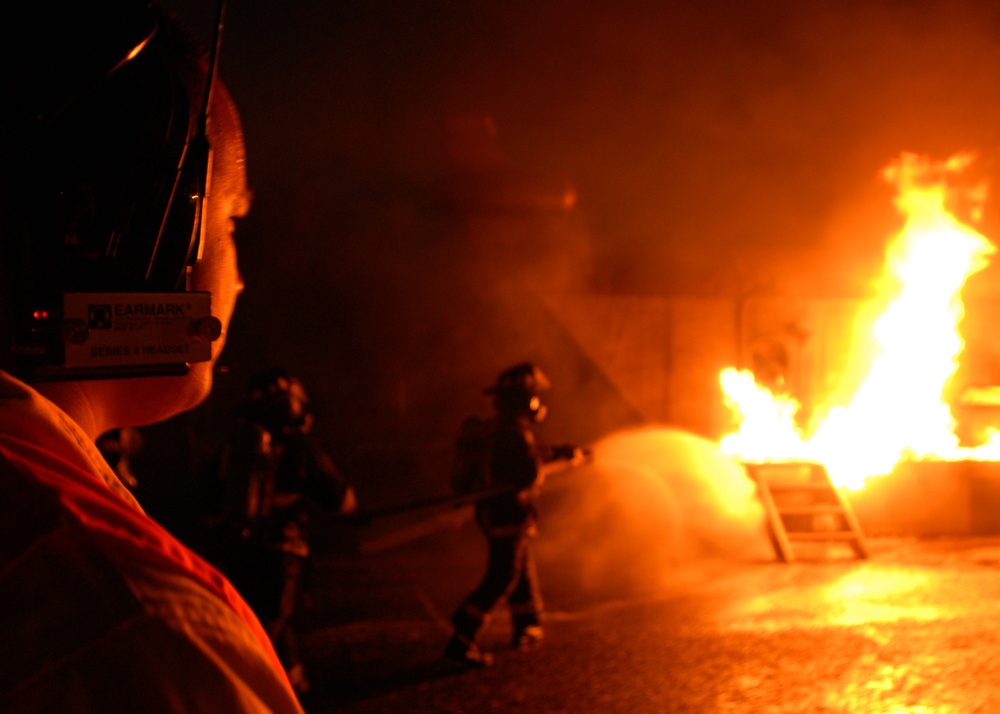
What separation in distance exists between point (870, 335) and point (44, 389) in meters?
11.3

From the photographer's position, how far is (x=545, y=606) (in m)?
6.47

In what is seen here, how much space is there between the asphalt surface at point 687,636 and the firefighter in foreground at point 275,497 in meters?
0.66

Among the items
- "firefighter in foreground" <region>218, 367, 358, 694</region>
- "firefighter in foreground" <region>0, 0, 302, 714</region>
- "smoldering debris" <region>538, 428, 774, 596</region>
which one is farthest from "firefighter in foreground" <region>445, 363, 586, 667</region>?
"firefighter in foreground" <region>0, 0, 302, 714</region>

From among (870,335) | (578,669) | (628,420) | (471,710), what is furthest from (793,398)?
(471,710)

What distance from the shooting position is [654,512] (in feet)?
28.7

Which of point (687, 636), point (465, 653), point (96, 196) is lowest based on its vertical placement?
point (687, 636)

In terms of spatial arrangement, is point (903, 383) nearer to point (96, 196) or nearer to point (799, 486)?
point (799, 486)

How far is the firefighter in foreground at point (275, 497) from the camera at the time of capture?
14.4 feet

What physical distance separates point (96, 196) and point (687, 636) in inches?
215

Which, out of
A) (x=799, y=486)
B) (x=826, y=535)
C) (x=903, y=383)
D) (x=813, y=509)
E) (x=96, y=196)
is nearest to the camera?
(x=96, y=196)

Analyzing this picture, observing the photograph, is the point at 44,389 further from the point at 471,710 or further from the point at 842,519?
the point at 842,519

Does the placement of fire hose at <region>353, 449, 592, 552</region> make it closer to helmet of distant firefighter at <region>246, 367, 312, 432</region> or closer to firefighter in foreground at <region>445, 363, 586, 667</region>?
firefighter in foreground at <region>445, 363, 586, 667</region>

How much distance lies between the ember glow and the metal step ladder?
36 cm

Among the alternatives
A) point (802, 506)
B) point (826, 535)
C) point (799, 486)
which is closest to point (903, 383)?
point (799, 486)
